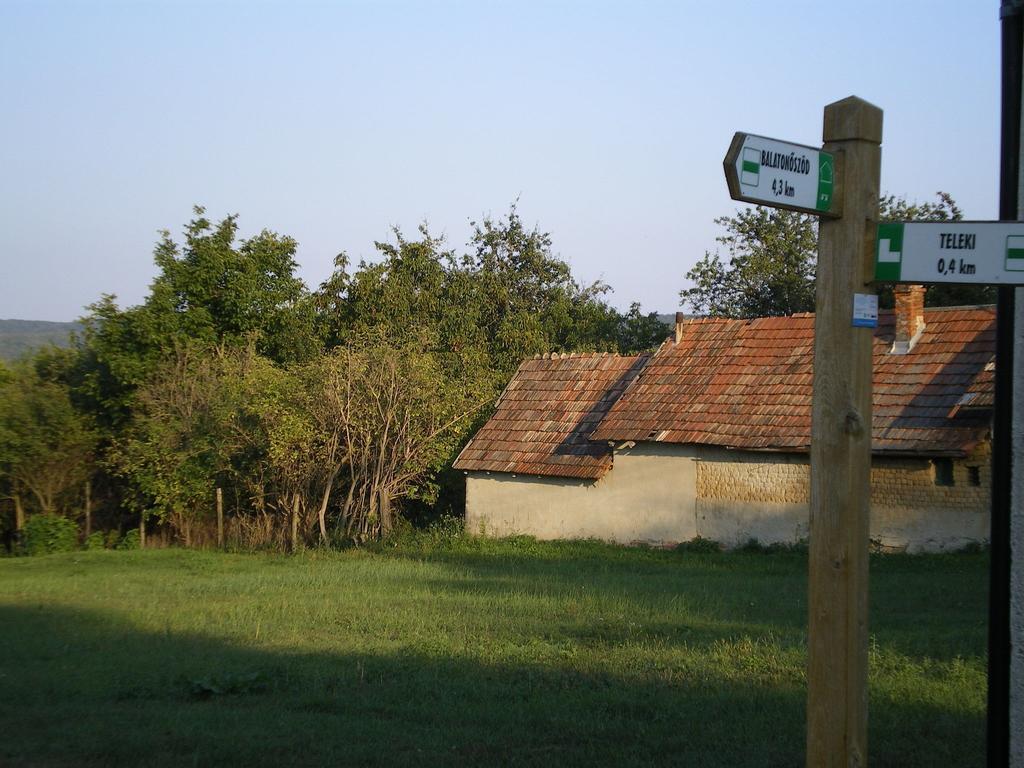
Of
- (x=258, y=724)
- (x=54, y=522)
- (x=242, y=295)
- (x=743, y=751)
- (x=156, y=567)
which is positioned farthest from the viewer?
(x=242, y=295)

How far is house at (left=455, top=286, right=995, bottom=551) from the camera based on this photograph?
72.5 feet

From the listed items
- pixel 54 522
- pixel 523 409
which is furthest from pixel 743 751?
pixel 54 522

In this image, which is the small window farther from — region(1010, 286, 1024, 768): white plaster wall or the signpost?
the signpost

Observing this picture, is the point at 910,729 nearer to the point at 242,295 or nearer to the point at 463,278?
the point at 242,295

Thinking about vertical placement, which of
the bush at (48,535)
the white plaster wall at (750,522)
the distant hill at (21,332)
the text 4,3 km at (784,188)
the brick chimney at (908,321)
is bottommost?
the bush at (48,535)

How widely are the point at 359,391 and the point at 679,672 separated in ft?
Result: 61.7

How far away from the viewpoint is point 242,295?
33.0 metres

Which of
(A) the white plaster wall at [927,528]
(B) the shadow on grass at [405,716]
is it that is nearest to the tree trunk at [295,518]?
(A) the white plaster wall at [927,528]

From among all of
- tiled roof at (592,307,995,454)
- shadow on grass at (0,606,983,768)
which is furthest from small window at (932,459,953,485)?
shadow on grass at (0,606,983,768)

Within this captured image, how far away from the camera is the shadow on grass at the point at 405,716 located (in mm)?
6543

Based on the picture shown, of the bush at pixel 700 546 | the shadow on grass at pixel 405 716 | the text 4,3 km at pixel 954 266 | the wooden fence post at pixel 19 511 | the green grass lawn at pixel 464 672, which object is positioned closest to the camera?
the text 4,3 km at pixel 954 266

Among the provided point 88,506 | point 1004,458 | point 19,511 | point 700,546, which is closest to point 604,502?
point 700,546

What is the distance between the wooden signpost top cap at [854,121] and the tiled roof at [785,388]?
16782 millimetres

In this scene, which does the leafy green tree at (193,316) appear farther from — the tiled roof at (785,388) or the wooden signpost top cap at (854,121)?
the wooden signpost top cap at (854,121)
